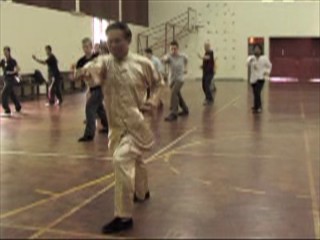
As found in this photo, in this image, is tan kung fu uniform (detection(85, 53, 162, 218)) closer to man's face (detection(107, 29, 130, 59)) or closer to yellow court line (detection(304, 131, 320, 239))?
man's face (detection(107, 29, 130, 59))

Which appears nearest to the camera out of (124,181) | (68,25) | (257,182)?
(124,181)

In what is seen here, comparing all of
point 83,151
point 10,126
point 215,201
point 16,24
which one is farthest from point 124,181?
point 16,24

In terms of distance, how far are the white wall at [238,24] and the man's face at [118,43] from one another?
3201cm

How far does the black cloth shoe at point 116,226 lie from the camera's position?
5199 mm

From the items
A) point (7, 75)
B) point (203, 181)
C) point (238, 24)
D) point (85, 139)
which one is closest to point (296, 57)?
point (238, 24)

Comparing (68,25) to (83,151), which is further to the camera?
(68,25)

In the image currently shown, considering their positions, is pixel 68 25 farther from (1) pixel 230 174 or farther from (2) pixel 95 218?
(2) pixel 95 218

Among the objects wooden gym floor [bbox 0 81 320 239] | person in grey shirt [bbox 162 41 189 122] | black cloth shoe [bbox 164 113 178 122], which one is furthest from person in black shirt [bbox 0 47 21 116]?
black cloth shoe [bbox 164 113 178 122]

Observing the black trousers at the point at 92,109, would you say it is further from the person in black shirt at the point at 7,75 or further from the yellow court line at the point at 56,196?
the person in black shirt at the point at 7,75

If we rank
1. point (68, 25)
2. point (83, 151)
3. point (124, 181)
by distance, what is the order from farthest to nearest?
point (68, 25), point (83, 151), point (124, 181)

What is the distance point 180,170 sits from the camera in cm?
800

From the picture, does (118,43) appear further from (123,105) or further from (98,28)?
(98,28)

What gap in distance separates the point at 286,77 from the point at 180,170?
3033 cm

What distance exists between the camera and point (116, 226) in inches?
206
